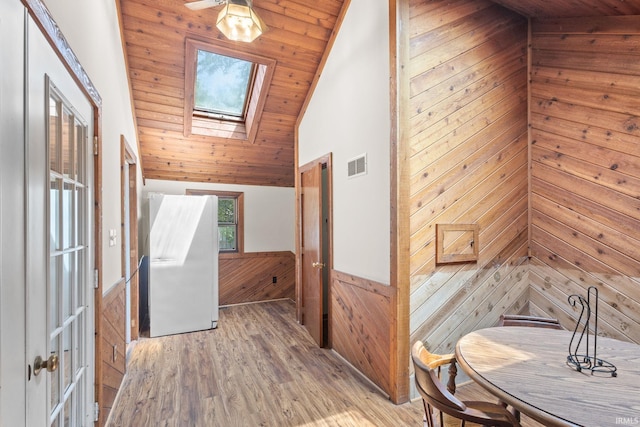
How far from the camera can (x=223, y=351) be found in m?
3.26

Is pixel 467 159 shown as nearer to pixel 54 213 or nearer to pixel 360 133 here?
pixel 360 133

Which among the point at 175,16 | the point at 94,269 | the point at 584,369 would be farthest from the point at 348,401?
the point at 175,16

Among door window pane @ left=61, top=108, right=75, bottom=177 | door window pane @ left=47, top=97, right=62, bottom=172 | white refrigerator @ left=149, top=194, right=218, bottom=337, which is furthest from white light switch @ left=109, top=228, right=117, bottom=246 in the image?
white refrigerator @ left=149, top=194, right=218, bottom=337

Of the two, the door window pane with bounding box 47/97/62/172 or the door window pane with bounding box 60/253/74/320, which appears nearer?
the door window pane with bounding box 47/97/62/172

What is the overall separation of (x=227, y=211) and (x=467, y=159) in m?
4.02

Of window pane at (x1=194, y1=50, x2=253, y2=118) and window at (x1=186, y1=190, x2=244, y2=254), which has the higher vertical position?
window pane at (x1=194, y1=50, x2=253, y2=118)

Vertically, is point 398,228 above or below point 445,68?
below

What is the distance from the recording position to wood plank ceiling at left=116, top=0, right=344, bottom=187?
291cm

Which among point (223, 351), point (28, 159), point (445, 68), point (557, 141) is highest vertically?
point (445, 68)

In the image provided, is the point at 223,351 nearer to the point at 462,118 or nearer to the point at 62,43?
the point at 62,43

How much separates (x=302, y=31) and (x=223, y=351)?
142 inches

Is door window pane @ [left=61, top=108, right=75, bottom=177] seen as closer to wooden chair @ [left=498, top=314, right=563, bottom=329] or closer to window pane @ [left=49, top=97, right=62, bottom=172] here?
window pane @ [left=49, top=97, right=62, bottom=172]

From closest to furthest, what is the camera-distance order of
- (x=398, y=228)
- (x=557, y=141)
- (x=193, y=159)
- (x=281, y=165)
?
(x=398, y=228)
(x=557, y=141)
(x=193, y=159)
(x=281, y=165)

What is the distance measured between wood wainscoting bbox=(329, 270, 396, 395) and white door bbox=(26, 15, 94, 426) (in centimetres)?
196
